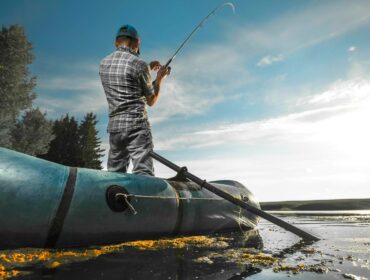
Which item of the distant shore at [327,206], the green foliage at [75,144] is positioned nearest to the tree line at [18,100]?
the green foliage at [75,144]

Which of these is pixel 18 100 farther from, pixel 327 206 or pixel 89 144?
pixel 327 206

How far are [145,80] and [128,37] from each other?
777 mm

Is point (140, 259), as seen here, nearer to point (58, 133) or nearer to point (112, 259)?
point (112, 259)

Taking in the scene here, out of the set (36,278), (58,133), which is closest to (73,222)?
(36,278)

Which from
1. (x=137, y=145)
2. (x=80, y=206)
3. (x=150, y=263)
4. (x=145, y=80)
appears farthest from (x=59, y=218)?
(x=145, y=80)

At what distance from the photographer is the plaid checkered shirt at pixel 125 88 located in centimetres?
484

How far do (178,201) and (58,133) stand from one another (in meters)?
40.9

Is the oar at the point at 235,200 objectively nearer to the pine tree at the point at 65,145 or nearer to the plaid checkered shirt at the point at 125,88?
the plaid checkered shirt at the point at 125,88

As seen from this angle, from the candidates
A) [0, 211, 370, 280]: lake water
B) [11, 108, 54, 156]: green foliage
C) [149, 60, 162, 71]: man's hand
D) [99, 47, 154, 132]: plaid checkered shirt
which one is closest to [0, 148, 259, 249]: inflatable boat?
[0, 211, 370, 280]: lake water

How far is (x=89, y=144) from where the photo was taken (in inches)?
1721

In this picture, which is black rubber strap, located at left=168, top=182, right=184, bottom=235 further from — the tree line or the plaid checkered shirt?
the tree line

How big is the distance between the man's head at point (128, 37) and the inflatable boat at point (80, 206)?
222cm

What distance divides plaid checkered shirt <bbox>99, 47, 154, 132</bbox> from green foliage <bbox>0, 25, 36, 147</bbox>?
24181 mm

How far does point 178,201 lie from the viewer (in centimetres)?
465
